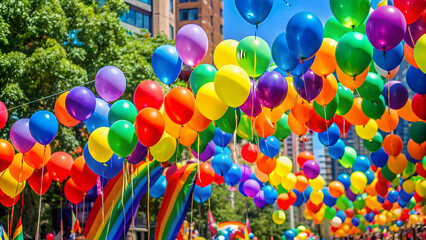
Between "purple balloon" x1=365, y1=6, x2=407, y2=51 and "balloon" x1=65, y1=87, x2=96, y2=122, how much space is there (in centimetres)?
435

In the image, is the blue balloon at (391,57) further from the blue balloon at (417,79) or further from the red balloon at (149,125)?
the red balloon at (149,125)

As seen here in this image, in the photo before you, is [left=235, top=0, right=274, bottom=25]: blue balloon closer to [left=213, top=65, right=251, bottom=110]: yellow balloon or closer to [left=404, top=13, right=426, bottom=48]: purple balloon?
[left=213, top=65, right=251, bottom=110]: yellow balloon

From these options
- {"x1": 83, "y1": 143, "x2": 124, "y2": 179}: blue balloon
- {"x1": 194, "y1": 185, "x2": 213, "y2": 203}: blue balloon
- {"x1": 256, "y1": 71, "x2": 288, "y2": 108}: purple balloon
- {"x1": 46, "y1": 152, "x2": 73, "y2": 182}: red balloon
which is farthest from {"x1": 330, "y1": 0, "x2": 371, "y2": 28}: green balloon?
{"x1": 46, "y1": 152, "x2": 73, "y2": 182}: red balloon

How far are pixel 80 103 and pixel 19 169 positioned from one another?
7.86 feet

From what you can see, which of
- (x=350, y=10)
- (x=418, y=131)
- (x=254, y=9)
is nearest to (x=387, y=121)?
(x=418, y=131)

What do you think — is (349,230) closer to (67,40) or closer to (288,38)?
(67,40)

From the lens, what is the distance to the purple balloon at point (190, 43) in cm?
777

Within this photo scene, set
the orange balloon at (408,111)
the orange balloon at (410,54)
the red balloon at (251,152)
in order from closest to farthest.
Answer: the orange balloon at (410,54)
the orange balloon at (408,111)
the red balloon at (251,152)

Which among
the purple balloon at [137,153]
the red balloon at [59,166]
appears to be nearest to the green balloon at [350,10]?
the purple balloon at [137,153]

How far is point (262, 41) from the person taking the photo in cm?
748

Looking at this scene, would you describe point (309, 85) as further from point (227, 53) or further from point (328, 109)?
point (227, 53)

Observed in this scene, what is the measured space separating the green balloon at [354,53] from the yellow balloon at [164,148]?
10.7ft

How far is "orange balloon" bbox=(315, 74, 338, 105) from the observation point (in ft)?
26.5

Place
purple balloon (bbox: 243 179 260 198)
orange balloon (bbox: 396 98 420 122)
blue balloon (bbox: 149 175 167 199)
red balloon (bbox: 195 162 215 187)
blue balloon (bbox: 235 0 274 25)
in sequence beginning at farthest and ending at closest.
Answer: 1. purple balloon (bbox: 243 179 260 198)
2. blue balloon (bbox: 149 175 167 199)
3. red balloon (bbox: 195 162 215 187)
4. orange balloon (bbox: 396 98 420 122)
5. blue balloon (bbox: 235 0 274 25)
